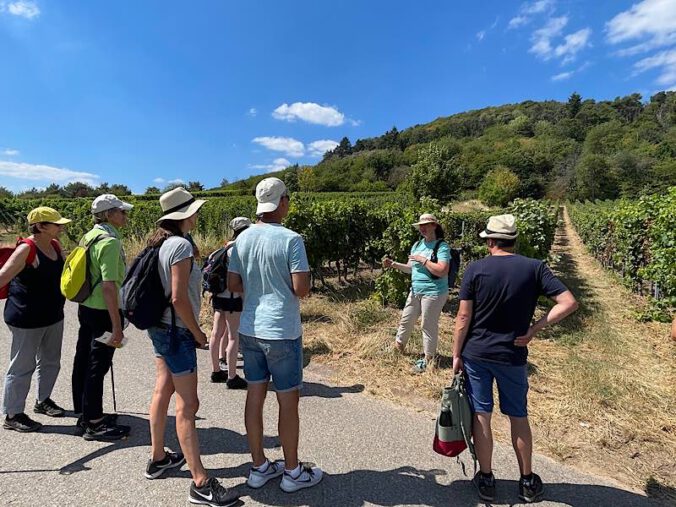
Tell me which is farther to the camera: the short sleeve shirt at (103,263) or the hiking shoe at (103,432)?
the hiking shoe at (103,432)

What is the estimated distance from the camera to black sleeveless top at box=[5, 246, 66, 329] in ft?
10.2

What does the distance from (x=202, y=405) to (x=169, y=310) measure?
168 cm

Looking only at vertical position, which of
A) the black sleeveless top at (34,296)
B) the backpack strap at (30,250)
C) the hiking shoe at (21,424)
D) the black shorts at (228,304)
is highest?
the backpack strap at (30,250)

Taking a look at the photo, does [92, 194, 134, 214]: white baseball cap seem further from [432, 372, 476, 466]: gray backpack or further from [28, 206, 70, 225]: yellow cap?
[432, 372, 476, 466]: gray backpack

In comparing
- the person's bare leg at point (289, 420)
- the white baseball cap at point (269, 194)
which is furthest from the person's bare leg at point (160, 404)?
the white baseball cap at point (269, 194)

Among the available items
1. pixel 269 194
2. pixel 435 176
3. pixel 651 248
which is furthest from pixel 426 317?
pixel 435 176

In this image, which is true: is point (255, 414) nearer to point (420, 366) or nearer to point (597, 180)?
point (420, 366)

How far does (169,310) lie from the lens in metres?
2.37

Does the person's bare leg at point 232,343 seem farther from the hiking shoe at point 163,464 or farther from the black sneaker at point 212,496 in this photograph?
the black sneaker at point 212,496

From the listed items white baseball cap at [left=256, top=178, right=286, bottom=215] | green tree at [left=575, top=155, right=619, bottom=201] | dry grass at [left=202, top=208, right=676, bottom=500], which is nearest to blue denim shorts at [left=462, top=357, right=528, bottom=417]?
dry grass at [left=202, top=208, right=676, bottom=500]

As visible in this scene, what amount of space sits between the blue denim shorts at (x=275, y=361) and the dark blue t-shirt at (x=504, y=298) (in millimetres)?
1092

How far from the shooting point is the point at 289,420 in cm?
240

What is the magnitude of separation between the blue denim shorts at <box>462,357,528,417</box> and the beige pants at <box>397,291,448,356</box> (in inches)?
70.5

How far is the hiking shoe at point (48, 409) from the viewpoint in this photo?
3373 mm
